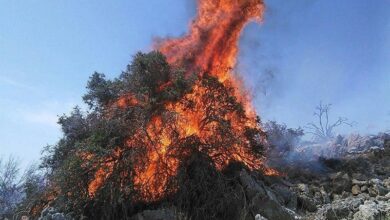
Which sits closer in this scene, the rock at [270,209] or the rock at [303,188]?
the rock at [270,209]

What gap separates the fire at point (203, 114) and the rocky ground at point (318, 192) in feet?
4.02

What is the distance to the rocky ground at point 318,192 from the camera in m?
13.7

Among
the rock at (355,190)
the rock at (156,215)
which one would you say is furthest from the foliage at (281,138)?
the rock at (156,215)

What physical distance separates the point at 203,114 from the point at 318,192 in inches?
267

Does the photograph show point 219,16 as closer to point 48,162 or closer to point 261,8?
point 261,8

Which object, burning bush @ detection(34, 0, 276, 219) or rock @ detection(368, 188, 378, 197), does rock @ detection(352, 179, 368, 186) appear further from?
burning bush @ detection(34, 0, 276, 219)

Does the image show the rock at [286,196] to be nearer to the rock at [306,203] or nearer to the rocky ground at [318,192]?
the rocky ground at [318,192]

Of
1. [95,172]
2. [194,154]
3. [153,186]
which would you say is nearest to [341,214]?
[194,154]

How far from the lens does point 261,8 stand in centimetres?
2084

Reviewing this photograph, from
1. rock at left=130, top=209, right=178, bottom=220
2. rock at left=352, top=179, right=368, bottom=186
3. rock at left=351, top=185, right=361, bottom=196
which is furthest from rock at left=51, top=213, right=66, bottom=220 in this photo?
rock at left=352, top=179, right=368, bottom=186

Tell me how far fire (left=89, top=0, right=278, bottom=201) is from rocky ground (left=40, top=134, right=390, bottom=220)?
1.23 m

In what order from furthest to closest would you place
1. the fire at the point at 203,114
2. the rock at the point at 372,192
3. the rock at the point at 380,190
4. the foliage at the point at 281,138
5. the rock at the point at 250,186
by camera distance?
the foliage at the point at 281,138 < the rock at the point at 372,192 < the rock at the point at 380,190 < the rock at the point at 250,186 < the fire at the point at 203,114

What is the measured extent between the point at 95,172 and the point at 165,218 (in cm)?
290

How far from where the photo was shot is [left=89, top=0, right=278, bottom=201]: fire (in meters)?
15.1
